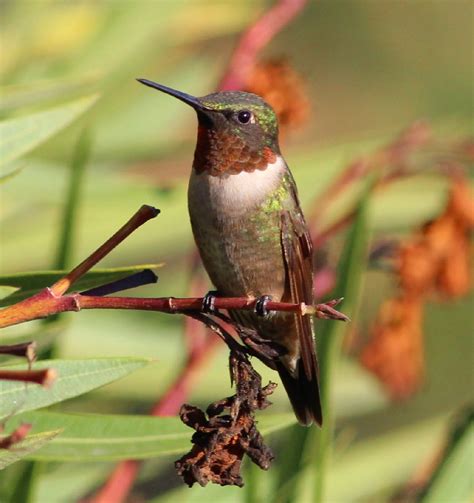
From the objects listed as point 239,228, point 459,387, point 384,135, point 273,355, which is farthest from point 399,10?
point 273,355

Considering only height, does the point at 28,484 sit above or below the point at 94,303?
below

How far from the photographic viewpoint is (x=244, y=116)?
6.70 feet

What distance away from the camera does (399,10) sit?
7.86 metres

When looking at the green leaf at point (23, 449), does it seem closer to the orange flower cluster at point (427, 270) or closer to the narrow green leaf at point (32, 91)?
the narrow green leaf at point (32, 91)

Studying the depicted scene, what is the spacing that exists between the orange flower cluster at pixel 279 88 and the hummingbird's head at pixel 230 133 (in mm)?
314

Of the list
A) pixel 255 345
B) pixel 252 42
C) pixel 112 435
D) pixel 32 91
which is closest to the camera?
pixel 255 345

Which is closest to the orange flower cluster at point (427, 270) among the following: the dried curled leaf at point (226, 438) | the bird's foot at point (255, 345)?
the bird's foot at point (255, 345)

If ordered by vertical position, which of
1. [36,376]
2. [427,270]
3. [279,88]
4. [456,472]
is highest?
[36,376]

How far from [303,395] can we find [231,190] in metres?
0.38

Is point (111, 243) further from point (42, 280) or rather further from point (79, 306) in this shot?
point (42, 280)

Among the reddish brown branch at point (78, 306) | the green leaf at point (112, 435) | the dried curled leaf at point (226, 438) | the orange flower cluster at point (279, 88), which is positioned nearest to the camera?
the reddish brown branch at point (78, 306)

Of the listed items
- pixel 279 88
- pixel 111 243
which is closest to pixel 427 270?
pixel 279 88

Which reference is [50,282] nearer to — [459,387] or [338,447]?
[338,447]

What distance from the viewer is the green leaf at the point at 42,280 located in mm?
1362
